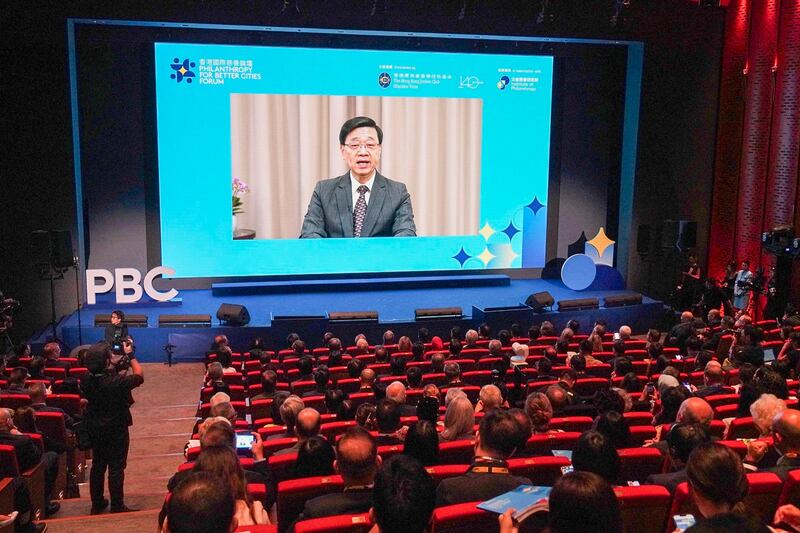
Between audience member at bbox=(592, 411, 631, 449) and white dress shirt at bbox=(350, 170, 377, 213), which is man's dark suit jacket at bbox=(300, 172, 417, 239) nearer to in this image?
white dress shirt at bbox=(350, 170, 377, 213)

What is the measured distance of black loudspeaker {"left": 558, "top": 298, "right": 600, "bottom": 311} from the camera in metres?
12.4

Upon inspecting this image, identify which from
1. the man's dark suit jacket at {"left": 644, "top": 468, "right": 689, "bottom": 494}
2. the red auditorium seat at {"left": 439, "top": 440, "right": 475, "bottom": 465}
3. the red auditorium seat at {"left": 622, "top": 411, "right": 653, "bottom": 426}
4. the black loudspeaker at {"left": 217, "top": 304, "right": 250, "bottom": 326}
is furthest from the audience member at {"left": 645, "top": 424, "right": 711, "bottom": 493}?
the black loudspeaker at {"left": 217, "top": 304, "right": 250, "bottom": 326}

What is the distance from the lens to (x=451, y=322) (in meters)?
11.8

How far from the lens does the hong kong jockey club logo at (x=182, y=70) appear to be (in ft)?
42.5

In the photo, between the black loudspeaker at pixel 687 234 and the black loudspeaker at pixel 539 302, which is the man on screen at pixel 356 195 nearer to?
the black loudspeaker at pixel 539 302

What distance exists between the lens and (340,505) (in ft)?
10.6

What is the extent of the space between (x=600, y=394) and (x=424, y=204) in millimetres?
8982

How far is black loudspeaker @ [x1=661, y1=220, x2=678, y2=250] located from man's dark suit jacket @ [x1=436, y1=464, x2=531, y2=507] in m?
11.3

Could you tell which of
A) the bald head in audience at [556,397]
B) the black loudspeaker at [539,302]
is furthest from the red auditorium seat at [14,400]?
the black loudspeaker at [539,302]

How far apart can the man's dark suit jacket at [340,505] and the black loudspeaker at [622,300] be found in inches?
407

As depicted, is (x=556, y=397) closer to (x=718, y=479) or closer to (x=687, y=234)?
(x=718, y=479)

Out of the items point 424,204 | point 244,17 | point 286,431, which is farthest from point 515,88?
point 286,431

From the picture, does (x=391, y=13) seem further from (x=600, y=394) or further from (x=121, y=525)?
(x=121, y=525)

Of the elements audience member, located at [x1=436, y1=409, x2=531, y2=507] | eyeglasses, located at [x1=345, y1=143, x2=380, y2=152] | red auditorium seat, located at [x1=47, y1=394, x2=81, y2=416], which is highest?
eyeglasses, located at [x1=345, y1=143, x2=380, y2=152]
